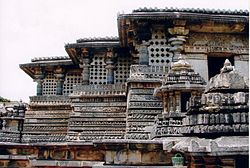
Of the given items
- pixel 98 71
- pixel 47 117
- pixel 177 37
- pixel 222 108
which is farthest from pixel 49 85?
pixel 222 108

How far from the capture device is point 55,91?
1922 centimetres

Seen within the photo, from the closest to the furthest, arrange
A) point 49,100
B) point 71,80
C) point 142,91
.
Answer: point 142,91, point 49,100, point 71,80

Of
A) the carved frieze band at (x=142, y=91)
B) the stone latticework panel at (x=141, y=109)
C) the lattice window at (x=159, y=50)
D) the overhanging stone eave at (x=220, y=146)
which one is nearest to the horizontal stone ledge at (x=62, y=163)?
the stone latticework panel at (x=141, y=109)

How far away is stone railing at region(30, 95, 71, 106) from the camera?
17.9m

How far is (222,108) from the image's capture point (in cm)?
461

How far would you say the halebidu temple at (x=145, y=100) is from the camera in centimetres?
468

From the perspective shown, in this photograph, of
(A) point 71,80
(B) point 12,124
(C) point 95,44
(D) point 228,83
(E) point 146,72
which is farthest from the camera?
(A) point 71,80

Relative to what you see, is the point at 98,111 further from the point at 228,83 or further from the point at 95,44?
the point at 228,83

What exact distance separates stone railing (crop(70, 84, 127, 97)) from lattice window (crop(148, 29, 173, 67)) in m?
2.16

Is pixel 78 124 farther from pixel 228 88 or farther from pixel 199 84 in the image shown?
pixel 228 88

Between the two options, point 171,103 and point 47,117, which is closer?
point 171,103

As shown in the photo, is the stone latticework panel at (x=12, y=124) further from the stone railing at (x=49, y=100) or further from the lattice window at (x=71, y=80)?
the lattice window at (x=71, y=80)

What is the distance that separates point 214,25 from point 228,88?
9.44m

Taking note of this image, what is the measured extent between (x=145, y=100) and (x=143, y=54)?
172cm
